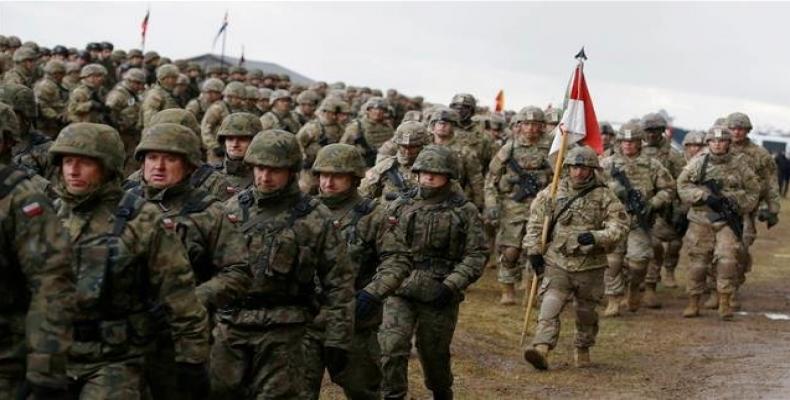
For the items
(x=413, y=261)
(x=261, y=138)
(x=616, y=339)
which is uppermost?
(x=261, y=138)

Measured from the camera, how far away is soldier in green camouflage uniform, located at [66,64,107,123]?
16141 mm

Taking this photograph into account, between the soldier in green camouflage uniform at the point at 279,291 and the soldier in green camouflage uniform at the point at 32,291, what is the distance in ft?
5.60

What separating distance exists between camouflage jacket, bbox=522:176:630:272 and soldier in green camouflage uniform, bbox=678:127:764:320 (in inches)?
126

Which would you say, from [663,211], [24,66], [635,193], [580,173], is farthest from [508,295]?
[24,66]

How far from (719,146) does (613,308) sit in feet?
7.84

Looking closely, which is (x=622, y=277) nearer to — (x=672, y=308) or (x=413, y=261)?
(x=672, y=308)

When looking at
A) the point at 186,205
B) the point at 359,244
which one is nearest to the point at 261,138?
the point at 186,205

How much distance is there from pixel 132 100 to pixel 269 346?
1152cm

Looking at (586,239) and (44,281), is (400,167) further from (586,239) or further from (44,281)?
(44,281)

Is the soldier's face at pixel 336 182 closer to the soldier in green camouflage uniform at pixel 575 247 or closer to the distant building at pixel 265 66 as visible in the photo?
the soldier in green camouflage uniform at pixel 575 247

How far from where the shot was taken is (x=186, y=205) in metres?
6.81

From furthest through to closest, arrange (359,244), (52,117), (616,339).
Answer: (52,117), (616,339), (359,244)

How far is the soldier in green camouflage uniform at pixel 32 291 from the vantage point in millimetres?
5262

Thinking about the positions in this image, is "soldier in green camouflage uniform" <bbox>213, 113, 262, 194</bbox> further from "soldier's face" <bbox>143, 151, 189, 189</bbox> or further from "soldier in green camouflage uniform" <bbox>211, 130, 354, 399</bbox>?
"soldier's face" <bbox>143, 151, 189, 189</bbox>
